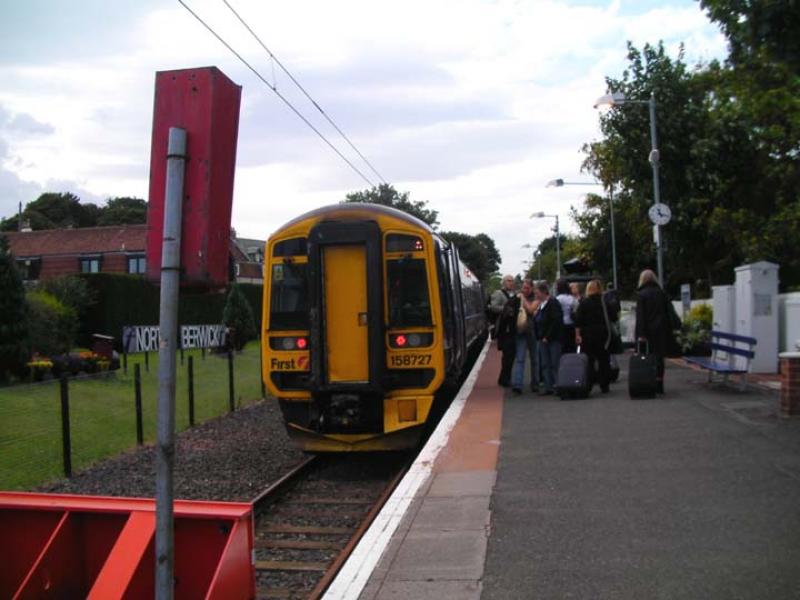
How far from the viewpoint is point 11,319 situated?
1998 cm

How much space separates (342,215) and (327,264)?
62 centimetres

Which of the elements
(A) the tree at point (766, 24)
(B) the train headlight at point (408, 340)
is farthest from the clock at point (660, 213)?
(A) the tree at point (766, 24)

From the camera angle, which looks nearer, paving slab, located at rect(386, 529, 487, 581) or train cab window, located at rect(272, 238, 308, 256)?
paving slab, located at rect(386, 529, 487, 581)

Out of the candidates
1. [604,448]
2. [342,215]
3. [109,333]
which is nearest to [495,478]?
[604,448]

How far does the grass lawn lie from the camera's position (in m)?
9.98

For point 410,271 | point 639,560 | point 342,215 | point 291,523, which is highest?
point 342,215

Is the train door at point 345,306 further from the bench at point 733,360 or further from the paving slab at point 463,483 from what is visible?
the bench at point 733,360

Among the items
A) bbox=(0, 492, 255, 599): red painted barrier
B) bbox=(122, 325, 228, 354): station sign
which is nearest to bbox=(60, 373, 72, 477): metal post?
bbox=(0, 492, 255, 599): red painted barrier

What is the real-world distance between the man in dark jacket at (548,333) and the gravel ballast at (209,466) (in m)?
3.84

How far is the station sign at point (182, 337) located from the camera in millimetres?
29672

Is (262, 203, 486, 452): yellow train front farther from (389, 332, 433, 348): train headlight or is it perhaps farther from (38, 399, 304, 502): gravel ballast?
(38, 399, 304, 502): gravel ballast

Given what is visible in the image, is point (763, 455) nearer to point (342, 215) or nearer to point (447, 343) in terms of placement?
point (447, 343)

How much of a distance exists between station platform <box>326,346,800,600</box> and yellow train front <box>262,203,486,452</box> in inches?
31.4

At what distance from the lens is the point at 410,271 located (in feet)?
33.0
